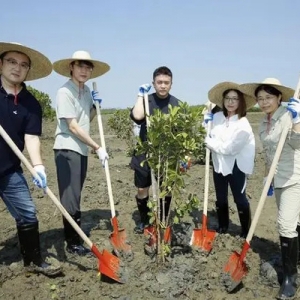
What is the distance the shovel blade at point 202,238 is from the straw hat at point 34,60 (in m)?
2.46

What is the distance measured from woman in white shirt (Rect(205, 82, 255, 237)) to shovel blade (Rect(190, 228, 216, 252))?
59 cm

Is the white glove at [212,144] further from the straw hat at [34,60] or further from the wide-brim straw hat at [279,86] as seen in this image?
the straw hat at [34,60]

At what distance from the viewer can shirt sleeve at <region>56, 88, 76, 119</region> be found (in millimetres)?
3977

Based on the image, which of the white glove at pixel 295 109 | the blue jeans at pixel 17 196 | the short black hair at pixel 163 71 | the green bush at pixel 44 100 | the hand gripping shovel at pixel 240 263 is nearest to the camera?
the white glove at pixel 295 109

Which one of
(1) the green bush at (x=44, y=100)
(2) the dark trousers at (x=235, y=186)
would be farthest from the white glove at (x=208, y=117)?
(1) the green bush at (x=44, y=100)

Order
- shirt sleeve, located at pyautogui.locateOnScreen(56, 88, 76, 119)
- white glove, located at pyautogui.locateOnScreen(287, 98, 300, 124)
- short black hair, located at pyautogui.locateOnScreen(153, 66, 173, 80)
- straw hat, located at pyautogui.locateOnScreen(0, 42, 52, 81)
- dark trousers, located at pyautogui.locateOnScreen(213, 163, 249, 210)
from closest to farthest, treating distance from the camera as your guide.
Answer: white glove, located at pyautogui.locateOnScreen(287, 98, 300, 124), straw hat, located at pyautogui.locateOnScreen(0, 42, 52, 81), shirt sleeve, located at pyautogui.locateOnScreen(56, 88, 76, 119), short black hair, located at pyautogui.locateOnScreen(153, 66, 173, 80), dark trousers, located at pyautogui.locateOnScreen(213, 163, 249, 210)

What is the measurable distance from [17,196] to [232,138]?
2.46m

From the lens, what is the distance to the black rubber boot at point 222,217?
4.91 metres

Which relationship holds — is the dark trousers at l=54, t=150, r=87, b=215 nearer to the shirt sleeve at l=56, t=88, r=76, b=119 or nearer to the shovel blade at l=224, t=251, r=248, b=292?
the shirt sleeve at l=56, t=88, r=76, b=119

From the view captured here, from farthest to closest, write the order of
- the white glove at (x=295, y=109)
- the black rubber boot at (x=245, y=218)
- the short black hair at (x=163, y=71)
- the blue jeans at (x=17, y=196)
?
1. the black rubber boot at (x=245, y=218)
2. the short black hair at (x=163, y=71)
3. the blue jeans at (x=17, y=196)
4. the white glove at (x=295, y=109)

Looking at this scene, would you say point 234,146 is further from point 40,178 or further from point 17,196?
point 17,196

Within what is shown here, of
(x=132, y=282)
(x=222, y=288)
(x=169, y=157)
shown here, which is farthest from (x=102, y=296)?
(x=169, y=157)

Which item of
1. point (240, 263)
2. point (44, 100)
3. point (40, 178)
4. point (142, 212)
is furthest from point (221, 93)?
point (44, 100)

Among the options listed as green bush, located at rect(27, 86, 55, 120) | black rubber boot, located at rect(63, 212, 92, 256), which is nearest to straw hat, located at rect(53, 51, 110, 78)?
black rubber boot, located at rect(63, 212, 92, 256)
